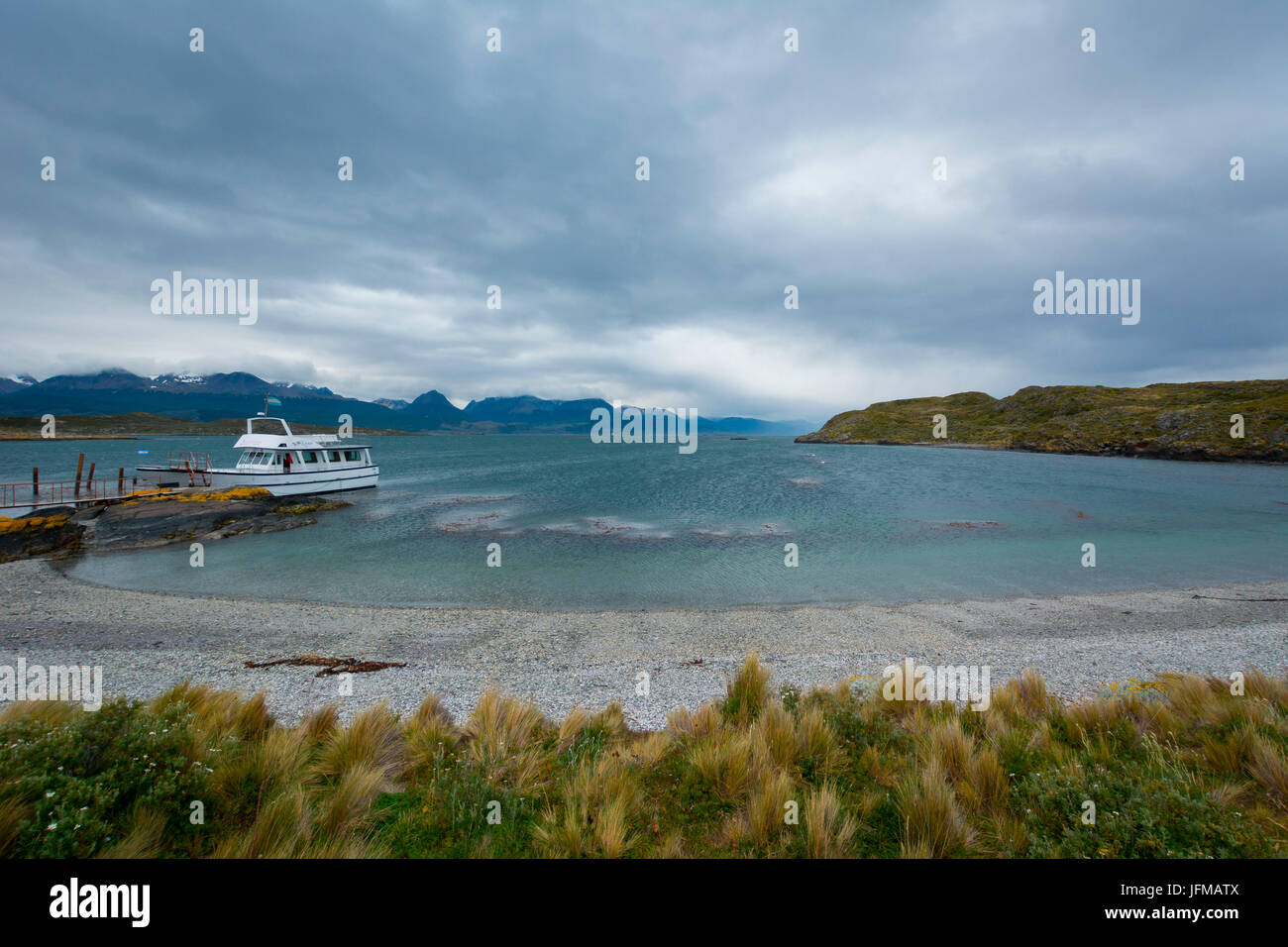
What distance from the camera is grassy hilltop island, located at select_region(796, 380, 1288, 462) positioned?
81750 mm

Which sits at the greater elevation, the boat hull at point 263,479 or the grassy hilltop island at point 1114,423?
the grassy hilltop island at point 1114,423

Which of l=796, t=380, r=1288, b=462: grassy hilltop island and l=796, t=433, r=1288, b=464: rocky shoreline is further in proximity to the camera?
l=796, t=380, r=1288, b=462: grassy hilltop island

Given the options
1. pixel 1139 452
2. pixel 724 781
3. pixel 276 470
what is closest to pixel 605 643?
pixel 724 781

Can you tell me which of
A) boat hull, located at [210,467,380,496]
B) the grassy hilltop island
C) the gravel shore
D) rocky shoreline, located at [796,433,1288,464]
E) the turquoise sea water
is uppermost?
the grassy hilltop island

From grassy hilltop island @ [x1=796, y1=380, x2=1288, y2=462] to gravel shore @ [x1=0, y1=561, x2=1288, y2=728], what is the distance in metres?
99.1

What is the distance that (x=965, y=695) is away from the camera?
8992 millimetres

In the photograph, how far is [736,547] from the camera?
997 inches

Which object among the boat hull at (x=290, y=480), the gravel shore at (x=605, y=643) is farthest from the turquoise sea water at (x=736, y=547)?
the boat hull at (x=290, y=480)

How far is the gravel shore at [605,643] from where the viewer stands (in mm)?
9945

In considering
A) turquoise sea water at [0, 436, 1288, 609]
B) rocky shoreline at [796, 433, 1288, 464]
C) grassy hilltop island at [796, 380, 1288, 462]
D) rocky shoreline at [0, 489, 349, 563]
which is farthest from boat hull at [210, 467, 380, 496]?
grassy hilltop island at [796, 380, 1288, 462]

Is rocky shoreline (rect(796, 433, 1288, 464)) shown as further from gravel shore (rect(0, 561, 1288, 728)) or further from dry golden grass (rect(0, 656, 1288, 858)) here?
dry golden grass (rect(0, 656, 1288, 858))

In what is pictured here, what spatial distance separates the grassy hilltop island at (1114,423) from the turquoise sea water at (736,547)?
48.0 m

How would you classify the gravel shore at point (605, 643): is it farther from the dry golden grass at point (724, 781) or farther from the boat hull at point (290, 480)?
the boat hull at point (290, 480)
